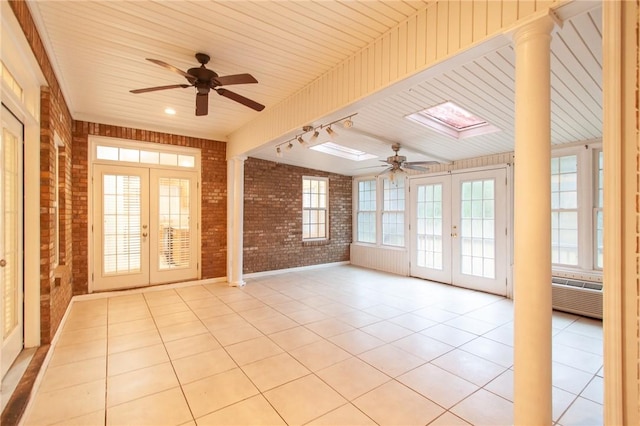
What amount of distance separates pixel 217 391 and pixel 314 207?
576 centimetres

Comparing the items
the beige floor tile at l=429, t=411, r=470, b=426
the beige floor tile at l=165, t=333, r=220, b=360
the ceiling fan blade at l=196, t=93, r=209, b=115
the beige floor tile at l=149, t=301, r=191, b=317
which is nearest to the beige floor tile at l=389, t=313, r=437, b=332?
the beige floor tile at l=429, t=411, r=470, b=426

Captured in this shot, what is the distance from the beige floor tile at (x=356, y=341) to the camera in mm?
3215

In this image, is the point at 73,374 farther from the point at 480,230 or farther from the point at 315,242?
the point at 480,230

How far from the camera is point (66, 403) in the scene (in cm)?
228

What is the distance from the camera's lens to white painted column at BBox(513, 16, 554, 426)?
168 cm

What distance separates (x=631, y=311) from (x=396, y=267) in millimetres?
5779

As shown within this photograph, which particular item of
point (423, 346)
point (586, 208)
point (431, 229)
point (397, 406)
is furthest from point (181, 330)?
point (586, 208)

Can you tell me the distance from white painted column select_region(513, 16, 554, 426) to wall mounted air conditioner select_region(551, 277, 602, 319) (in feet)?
11.2

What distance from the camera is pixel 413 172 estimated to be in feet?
22.3

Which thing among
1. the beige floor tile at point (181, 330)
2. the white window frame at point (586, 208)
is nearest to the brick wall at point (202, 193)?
the beige floor tile at point (181, 330)

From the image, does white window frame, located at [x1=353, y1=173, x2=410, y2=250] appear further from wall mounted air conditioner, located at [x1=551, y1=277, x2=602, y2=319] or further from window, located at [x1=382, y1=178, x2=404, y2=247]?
wall mounted air conditioner, located at [x1=551, y1=277, x2=602, y2=319]

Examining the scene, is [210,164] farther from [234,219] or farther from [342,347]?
[342,347]

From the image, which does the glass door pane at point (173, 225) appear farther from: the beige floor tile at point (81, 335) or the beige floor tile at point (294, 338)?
the beige floor tile at point (294, 338)

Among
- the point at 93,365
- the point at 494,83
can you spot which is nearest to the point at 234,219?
the point at 93,365
